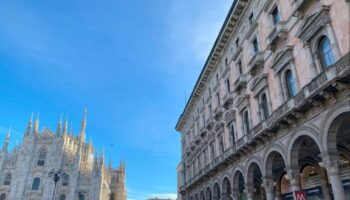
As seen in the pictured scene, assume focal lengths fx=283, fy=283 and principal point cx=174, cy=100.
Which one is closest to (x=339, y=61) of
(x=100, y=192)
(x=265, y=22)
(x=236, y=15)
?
(x=265, y=22)

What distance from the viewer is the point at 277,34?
53.9ft

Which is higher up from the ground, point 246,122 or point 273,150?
point 246,122

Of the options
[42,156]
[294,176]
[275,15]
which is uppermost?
[42,156]

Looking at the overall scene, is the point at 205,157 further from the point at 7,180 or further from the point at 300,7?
the point at 7,180

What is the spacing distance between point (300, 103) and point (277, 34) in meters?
4.91

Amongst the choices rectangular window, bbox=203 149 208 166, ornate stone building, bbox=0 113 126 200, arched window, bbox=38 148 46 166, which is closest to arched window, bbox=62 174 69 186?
ornate stone building, bbox=0 113 126 200

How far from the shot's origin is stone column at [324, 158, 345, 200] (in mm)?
11488

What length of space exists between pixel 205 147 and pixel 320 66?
19.7 meters

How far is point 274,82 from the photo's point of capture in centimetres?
1741

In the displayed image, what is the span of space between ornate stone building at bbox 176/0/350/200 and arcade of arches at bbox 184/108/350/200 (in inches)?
1.6

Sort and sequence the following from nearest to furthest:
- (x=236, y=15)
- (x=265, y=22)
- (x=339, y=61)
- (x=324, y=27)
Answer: (x=339, y=61) → (x=324, y=27) → (x=265, y=22) → (x=236, y=15)

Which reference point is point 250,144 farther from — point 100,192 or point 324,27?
point 100,192

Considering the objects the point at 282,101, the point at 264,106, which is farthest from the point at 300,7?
the point at 264,106

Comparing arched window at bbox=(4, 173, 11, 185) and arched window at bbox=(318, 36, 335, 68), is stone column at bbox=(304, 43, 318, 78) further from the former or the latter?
arched window at bbox=(4, 173, 11, 185)
